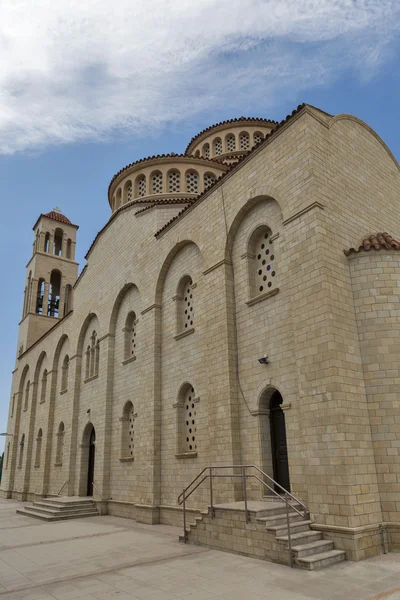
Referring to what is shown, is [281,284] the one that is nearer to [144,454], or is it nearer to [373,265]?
[373,265]

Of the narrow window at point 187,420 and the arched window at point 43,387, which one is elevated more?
the arched window at point 43,387

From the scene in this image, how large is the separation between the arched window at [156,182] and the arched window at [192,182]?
3.99 ft

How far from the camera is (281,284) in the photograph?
10930mm

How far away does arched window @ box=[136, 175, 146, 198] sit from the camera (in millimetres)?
20406

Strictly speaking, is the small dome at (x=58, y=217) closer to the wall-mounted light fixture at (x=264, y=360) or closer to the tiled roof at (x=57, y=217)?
the tiled roof at (x=57, y=217)

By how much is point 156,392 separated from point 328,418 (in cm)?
777

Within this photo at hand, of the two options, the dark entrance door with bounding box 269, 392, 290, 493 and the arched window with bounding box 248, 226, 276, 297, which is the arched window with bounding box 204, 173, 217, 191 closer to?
the arched window with bounding box 248, 226, 276, 297

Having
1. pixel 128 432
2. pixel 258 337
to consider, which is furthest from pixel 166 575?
pixel 128 432

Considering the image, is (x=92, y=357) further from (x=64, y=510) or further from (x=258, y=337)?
(x=258, y=337)

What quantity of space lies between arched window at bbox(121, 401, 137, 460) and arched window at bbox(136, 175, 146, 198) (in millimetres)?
9346

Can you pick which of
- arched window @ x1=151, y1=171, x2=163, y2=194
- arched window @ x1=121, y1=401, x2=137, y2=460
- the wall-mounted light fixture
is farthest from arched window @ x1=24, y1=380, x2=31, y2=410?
the wall-mounted light fixture

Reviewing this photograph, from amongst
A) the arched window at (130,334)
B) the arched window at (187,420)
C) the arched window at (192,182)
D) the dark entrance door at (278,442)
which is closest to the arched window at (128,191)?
the arched window at (192,182)

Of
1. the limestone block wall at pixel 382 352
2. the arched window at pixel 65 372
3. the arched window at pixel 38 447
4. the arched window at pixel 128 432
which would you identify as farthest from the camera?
the arched window at pixel 38 447

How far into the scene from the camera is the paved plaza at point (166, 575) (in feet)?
20.8
